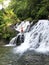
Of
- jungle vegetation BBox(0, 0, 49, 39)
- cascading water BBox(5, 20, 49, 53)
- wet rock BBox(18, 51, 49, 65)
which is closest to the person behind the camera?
wet rock BBox(18, 51, 49, 65)

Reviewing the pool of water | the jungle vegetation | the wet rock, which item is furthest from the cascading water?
the jungle vegetation

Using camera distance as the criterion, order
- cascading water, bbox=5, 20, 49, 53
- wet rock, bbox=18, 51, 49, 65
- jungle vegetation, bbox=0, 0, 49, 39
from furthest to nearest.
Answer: jungle vegetation, bbox=0, 0, 49, 39 → cascading water, bbox=5, 20, 49, 53 → wet rock, bbox=18, 51, 49, 65

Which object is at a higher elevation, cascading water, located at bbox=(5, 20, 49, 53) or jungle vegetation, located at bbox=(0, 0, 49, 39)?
jungle vegetation, located at bbox=(0, 0, 49, 39)

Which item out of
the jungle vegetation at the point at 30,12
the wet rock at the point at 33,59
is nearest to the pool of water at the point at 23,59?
the wet rock at the point at 33,59

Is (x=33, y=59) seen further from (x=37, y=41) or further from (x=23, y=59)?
(x=37, y=41)

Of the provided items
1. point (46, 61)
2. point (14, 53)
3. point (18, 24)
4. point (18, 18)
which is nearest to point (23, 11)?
point (18, 18)

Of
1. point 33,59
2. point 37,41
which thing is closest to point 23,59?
point 33,59

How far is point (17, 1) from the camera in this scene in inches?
1594

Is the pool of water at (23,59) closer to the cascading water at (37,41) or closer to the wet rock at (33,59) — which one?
the wet rock at (33,59)

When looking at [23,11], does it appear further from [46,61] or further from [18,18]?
[46,61]

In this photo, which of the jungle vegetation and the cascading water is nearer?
the cascading water

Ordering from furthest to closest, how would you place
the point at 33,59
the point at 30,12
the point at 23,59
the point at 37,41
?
the point at 30,12 < the point at 37,41 < the point at 23,59 < the point at 33,59

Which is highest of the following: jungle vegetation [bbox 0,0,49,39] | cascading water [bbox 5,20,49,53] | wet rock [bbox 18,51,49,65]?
jungle vegetation [bbox 0,0,49,39]

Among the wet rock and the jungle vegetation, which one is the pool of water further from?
the jungle vegetation
